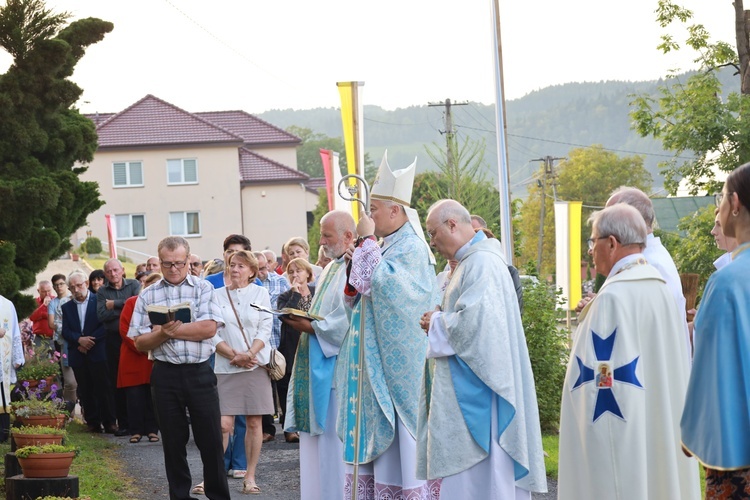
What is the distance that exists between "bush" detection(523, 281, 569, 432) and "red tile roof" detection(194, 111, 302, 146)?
6241 cm

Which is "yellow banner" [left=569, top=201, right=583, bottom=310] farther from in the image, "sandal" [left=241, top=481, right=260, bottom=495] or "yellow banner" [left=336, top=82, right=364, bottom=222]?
"sandal" [left=241, top=481, right=260, bottom=495]

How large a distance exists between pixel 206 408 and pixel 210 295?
86 cm

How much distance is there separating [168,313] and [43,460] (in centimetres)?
152

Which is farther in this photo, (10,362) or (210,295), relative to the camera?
(10,362)

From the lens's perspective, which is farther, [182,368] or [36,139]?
[36,139]

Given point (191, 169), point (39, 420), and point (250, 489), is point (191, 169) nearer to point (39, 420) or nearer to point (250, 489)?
point (39, 420)

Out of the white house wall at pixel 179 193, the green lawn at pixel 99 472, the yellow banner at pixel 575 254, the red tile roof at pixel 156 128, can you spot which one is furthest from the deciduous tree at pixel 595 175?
the green lawn at pixel 99 472

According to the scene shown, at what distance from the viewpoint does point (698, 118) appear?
69.7 ft

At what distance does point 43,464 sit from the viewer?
8633 millimetres

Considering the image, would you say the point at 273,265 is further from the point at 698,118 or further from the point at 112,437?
the point at 698,118

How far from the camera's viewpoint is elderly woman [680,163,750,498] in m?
4.41

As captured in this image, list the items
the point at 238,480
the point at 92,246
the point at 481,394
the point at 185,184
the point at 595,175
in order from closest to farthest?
the point at 481,394 < the point at 238,480 < the point at 92,246 < the point at 185,184 < the point at 595,175

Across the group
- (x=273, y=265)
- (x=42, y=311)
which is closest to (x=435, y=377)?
(x=273, y=265)

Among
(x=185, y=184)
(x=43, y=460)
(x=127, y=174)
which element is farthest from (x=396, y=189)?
(x=127, y=174)
